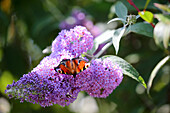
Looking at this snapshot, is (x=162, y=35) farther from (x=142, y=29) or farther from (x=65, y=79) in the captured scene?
(x=65, y=79)

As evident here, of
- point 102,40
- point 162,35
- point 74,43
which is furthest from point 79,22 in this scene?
point 162,35

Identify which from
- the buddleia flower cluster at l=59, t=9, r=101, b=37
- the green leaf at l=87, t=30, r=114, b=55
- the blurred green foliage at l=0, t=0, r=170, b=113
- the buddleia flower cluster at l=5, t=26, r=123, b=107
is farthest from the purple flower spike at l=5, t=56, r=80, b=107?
the buddleia flower cluster at l=59, t=9, r=101, b=37

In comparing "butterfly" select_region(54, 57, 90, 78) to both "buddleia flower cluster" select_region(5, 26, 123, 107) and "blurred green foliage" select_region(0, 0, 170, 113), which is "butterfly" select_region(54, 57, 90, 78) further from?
"blurred green foliage" select_region(0, 0, 170, 113)

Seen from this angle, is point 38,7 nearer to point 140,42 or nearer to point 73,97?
point 140,42

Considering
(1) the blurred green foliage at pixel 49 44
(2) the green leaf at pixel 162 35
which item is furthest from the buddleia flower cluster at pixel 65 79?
(1) the blurred green foliage at pixel 49 44

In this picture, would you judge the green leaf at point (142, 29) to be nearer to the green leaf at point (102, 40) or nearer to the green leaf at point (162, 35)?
the green leaf at point (102, 40)

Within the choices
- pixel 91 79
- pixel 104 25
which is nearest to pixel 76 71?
pixel 91 79

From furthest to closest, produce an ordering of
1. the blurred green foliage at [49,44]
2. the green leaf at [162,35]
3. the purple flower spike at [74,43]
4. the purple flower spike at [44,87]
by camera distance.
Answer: the blurred green foliage at [49,44]
the purple flower spike at [74,43]
the purple flower spike at [44,87]
the green leaf at [162,35]
